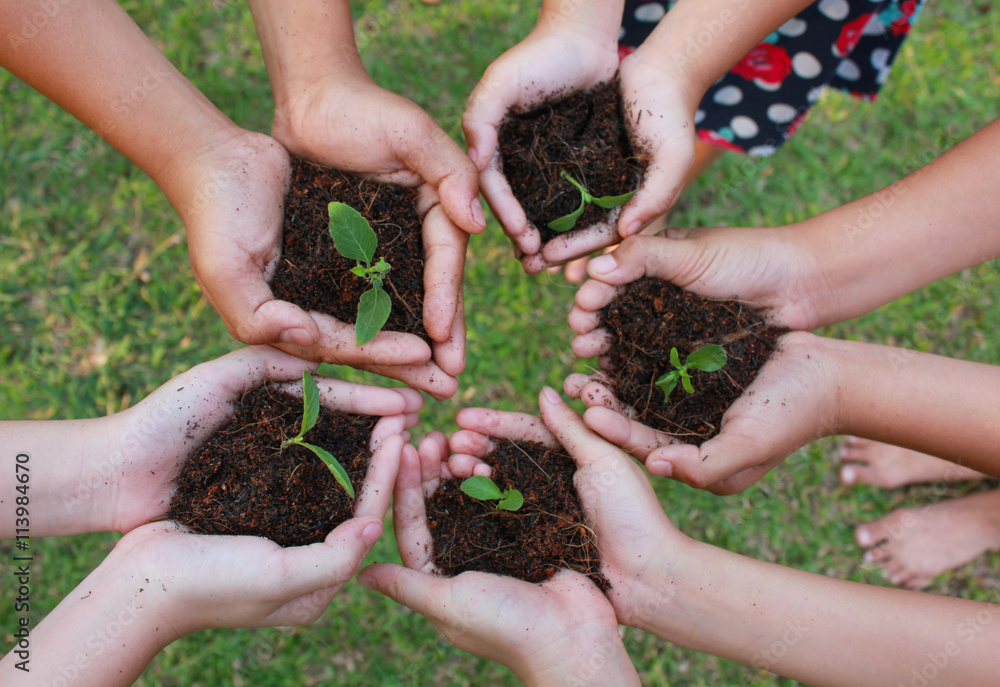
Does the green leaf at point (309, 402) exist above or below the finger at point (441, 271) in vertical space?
A: below

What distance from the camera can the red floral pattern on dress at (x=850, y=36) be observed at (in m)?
2.51

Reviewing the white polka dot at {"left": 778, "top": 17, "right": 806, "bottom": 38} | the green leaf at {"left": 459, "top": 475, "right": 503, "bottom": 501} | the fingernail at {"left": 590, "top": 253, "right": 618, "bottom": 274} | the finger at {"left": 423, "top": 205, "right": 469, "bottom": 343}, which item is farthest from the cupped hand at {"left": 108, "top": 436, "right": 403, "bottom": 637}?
the white polka dot at {"left": 778, "top": 17, "right": 806, "bottom": 38}

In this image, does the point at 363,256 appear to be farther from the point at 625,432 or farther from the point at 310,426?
the point at 625,432

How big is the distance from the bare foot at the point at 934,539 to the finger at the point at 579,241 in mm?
2225

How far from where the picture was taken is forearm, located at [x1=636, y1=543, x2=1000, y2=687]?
2.00m

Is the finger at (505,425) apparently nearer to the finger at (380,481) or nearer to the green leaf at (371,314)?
the finger at (380,481)

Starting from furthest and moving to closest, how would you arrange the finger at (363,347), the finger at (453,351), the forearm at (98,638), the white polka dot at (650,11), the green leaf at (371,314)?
the white polka dot at (650,11) → the finger at (453,351) → the finger at (363,347) → the green leaf at (371,314) → the forearm at (98,638)

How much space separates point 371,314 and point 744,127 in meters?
1.98

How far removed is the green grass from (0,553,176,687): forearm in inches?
48.5

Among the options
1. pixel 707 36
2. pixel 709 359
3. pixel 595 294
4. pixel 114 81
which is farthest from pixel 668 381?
pixel 114 81

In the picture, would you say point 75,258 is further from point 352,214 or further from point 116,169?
point 352,214

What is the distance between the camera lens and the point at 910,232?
8.02 ft

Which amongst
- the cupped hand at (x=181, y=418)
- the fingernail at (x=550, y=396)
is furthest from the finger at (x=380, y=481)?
the fingernail at (x=550, y=396)

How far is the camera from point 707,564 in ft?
7.13
